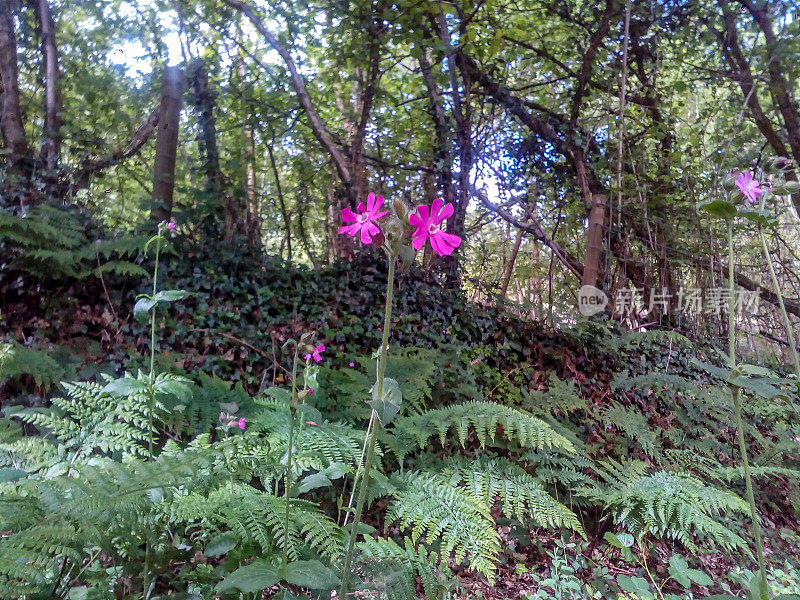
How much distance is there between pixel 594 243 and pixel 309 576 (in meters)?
4.76

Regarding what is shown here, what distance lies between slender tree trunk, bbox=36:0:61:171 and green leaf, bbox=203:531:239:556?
14.8 ft

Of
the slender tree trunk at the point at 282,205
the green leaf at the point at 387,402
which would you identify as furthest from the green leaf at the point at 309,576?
the slender tree trunk at the point at 282,205

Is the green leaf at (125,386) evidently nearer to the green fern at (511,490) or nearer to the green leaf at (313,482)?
the green leaf at (313,482)

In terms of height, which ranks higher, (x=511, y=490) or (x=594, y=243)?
(x=594, y=243)

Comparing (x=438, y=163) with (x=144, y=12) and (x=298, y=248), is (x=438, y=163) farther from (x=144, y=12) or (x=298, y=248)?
(x=144, y=12)

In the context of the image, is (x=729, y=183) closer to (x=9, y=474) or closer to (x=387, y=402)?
(x=387, y=402)

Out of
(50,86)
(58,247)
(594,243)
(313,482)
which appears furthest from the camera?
(594,243)

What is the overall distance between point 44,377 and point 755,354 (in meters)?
6.83

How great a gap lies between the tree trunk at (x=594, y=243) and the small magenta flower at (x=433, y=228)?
427cm

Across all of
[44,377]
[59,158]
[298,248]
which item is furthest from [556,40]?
[44,377]

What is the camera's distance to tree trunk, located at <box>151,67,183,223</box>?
14.5ft

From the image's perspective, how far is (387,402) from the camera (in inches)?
36.4

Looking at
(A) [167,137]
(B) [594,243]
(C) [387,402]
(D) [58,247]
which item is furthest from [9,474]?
(B) [594,243]

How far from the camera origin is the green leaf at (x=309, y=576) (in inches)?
36.4
